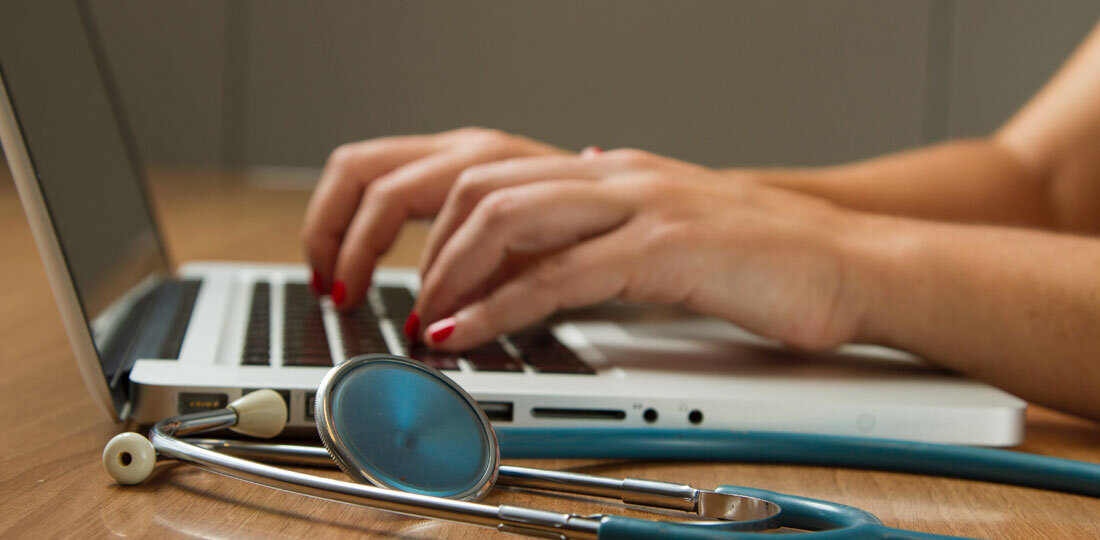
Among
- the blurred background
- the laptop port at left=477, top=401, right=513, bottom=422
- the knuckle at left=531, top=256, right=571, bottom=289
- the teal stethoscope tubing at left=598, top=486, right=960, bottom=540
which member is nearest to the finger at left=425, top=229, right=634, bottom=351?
the knuckle at left=531, top=256, right=571, bottom=289

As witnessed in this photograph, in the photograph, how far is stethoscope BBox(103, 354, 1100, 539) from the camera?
0.27m

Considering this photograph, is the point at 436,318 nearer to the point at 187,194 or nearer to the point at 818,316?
the point at 818,316

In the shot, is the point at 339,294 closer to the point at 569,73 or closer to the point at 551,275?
the point at 551,275

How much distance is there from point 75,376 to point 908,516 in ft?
1.32

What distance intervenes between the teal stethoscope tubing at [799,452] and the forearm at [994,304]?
0.14 metres

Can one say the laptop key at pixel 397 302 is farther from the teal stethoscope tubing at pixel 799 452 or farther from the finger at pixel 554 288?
the teal stethoscope tubing at pixel 799 452

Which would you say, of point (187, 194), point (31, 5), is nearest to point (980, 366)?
point (31, 5)

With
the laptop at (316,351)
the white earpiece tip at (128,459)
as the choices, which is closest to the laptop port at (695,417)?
the laptop at (316,351)

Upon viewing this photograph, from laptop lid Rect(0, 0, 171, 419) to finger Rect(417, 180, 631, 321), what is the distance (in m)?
0.17

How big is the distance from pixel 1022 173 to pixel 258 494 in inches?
33.2

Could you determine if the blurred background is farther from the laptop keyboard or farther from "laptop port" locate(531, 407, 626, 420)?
"laptop port" locate(531, 407, 626, 420)

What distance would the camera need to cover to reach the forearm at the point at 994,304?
0.49m

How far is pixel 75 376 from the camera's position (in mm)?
506

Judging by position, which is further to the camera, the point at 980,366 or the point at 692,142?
the point at 692,142
